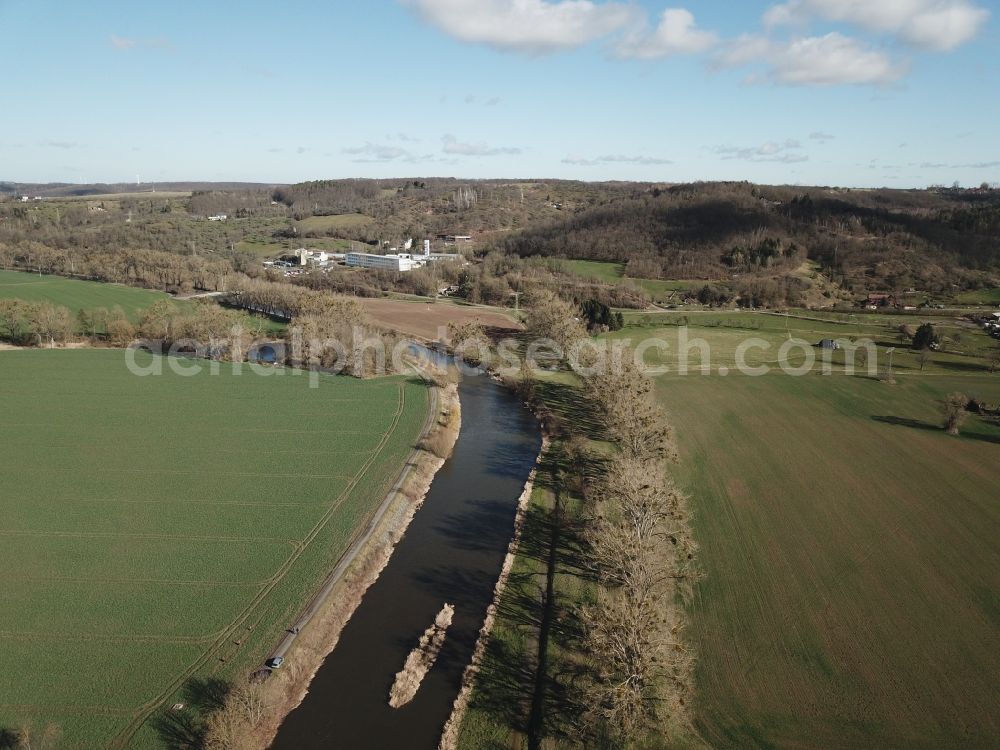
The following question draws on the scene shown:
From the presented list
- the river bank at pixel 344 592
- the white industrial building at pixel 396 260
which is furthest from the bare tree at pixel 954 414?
the white industrial building at pixel 396 260

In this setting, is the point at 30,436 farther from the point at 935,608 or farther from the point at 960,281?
the point at 960,281

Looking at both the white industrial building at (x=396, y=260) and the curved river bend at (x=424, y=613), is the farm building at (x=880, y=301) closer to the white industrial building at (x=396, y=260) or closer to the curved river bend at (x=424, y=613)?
the curved river bend at (x=424, y=613)

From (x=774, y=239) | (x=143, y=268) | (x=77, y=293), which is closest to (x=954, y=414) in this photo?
(x=774, y=239)

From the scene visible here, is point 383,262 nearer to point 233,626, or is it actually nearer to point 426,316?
point 426,316

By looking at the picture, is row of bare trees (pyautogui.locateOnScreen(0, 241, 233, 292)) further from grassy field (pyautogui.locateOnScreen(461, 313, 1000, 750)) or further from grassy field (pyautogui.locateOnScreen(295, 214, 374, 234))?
grassy field (pyautogui.locateOnScreen(461, 313, 1000, 750))

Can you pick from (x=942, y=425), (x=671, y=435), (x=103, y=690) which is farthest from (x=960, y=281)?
(x=103, y=690)

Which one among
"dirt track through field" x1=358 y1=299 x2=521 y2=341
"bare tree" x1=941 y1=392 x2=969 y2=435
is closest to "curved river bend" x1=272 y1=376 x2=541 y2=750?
"bare tree" x1=941 y1=392 x2=969 y2=435
